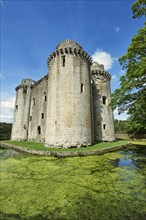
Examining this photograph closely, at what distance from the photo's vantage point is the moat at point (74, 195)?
3.09 metres

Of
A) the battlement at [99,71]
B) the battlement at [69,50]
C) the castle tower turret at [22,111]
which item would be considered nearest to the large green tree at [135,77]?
the battlement at [69,50]

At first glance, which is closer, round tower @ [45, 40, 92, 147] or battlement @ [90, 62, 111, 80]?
round tower @ [45, 40, 92, 147]

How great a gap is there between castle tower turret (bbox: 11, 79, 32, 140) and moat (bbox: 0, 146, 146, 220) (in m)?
17.1

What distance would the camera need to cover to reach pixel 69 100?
12742mm

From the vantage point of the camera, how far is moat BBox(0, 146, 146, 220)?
3.09 meters

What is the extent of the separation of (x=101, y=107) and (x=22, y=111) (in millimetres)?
14619

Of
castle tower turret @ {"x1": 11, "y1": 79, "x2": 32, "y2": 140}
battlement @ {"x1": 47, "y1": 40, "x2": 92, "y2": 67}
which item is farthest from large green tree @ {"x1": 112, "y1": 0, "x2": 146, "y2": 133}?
castle tower turret @ {"x1": 11, "y1": 79, "x2": 32, "y2": 140}

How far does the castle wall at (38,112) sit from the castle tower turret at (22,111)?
1.21 meters

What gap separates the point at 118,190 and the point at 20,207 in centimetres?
317

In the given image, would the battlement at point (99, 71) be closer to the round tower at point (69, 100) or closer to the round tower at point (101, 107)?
the round tower at point (101, 107)

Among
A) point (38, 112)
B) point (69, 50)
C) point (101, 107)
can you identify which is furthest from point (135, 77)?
point (38, 112)

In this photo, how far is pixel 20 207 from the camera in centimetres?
336

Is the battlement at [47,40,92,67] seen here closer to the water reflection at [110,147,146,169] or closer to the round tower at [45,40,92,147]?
the round tower at [45,40,92,147]

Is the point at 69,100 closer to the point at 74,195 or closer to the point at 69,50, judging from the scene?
the point at 69,50
